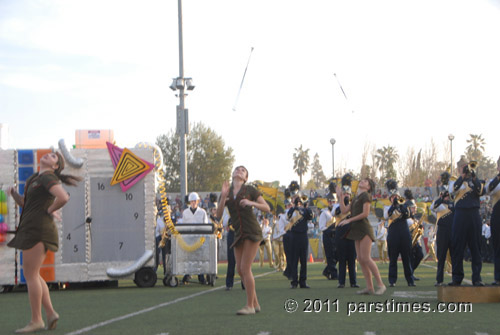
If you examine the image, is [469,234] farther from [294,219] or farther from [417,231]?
[417,231]

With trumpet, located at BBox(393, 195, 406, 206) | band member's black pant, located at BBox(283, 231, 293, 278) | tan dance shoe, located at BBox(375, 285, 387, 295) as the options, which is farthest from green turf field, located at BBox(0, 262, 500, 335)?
trumpet, located at BBox(393, 195, 406, 206)

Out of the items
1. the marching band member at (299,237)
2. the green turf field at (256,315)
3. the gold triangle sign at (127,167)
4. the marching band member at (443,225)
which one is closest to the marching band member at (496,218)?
the green turf field at (256,315)

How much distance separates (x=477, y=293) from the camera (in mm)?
10555

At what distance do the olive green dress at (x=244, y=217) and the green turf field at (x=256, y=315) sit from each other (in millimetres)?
977

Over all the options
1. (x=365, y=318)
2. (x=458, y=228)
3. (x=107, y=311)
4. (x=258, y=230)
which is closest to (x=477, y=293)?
(x=458, y=228)

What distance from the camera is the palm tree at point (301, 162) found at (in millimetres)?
99562

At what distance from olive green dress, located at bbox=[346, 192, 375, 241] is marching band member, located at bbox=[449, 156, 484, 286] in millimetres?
1317

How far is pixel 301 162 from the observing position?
100m

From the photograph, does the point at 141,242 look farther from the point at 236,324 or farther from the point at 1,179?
the point at 236,324

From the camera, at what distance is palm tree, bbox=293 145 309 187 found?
327 ft

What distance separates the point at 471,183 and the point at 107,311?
5.53m

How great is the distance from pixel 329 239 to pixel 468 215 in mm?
7759

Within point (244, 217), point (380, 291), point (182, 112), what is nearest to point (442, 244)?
point (380, 291)

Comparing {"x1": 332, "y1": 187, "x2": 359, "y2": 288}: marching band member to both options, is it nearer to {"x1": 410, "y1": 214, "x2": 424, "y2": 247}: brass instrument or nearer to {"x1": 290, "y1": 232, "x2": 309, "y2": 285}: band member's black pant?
{"x1": 290, "y1": 232, "x2": 309, "y2": 285}: band member's black pant
